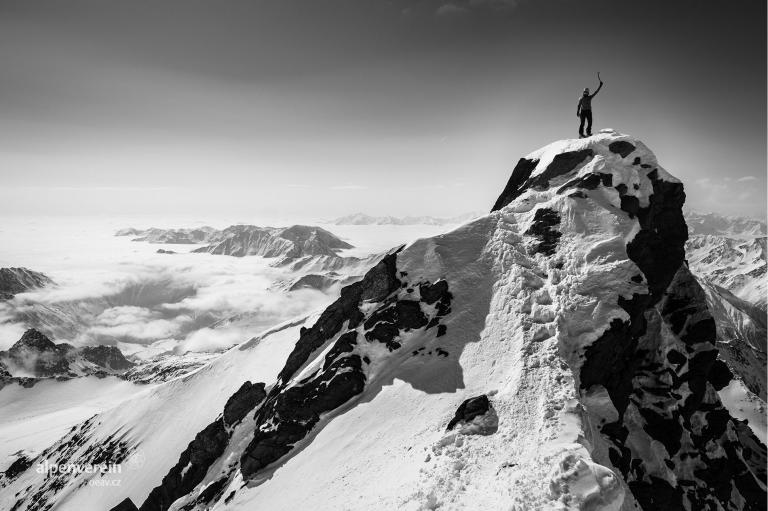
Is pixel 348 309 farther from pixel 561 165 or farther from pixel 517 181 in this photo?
pixel 561 165

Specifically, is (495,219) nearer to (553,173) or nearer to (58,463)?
(553,173)

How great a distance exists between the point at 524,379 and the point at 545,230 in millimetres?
17210

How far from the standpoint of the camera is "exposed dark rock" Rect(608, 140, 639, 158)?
38.8m

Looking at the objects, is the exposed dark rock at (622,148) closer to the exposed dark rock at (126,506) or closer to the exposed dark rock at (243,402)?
Answer: the exposed dark rock at (243,402)

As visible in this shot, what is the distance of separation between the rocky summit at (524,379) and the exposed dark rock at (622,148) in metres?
0.26

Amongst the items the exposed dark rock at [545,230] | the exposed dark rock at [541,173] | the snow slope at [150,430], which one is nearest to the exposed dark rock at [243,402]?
the snow slope at [150,430]

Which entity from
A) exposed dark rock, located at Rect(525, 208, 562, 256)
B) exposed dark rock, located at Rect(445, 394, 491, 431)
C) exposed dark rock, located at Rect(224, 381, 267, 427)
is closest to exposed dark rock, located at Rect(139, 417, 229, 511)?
exposed dark rock, located at Rect(224, 381, 267, 427)

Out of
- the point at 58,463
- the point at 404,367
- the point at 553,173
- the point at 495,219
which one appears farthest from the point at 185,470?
the point at 58,463

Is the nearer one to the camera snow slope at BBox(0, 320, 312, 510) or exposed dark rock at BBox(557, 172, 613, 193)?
exposed dark rock at BBox(557, 172, 613, 193)

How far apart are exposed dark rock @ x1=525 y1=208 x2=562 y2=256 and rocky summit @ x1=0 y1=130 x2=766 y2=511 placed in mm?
157

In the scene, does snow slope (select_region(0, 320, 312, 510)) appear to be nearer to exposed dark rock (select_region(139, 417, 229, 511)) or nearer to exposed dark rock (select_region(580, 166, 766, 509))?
exposed dark rock (select_region(139, 417, 229, 511))

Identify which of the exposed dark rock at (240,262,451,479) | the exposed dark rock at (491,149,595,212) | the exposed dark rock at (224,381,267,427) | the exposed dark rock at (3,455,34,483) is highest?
the exposed dark rock at (491,149,595,212)

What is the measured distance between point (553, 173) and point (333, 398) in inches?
1325

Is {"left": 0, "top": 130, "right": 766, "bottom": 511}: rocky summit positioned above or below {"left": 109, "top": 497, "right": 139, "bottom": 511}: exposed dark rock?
above
